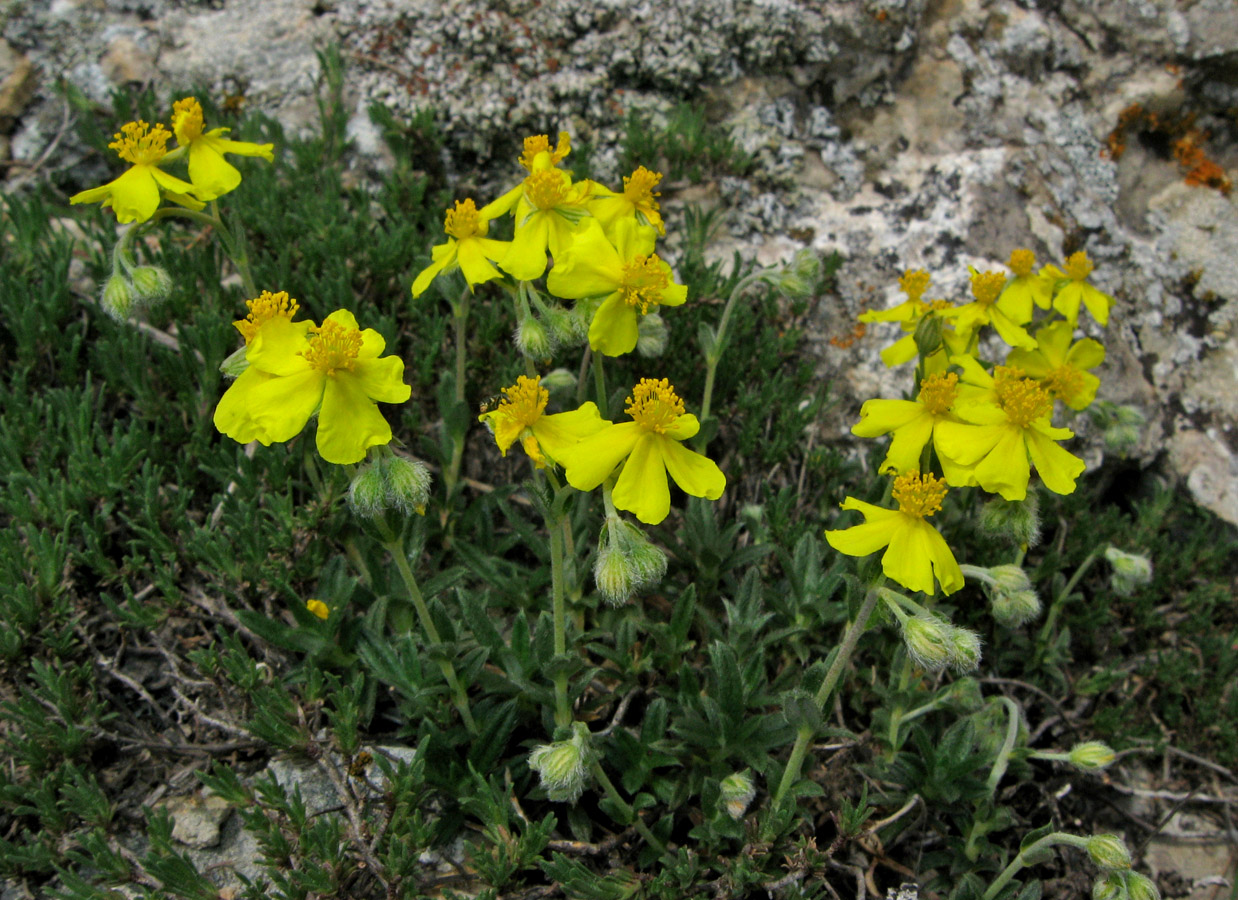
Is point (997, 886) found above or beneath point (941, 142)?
beneath

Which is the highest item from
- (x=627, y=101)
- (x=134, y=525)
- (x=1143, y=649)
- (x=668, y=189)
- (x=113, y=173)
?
(x=627, y=101)

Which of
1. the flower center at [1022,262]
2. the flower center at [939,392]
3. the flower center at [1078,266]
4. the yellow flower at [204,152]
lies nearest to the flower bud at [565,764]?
the flower center at [939,392]

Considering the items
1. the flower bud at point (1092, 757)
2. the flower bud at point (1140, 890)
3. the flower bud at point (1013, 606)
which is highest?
the flower bud at point (1013, 606)

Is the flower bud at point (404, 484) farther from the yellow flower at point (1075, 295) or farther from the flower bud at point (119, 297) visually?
the yellow flower at point (1075, 295)

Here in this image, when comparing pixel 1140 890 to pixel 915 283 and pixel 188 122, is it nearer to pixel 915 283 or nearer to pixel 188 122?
pixel 915 283

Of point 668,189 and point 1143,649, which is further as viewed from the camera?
point 668,189

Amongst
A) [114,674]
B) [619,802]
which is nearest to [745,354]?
[619,802]

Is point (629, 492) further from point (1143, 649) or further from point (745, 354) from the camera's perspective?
point (1143, 649)
